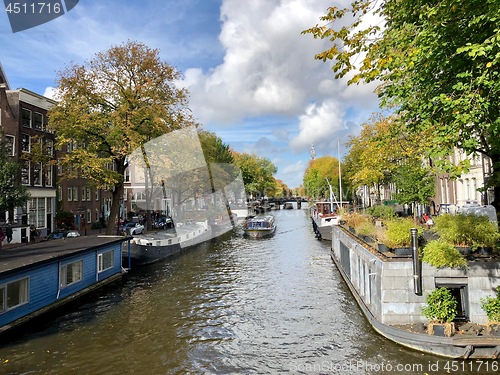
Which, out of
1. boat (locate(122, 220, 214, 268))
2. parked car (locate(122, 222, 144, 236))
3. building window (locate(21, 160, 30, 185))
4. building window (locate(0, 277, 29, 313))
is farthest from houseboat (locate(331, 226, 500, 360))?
building window (locate(21, 160, 30, 185))

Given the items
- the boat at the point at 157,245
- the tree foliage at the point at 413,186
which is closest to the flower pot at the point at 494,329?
the boat at the point at 157,245

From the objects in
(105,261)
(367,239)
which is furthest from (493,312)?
(105,261)

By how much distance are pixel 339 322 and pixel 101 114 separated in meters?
25.3

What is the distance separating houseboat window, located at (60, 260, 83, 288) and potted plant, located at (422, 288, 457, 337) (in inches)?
681

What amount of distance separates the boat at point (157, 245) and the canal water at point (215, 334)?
15.1ft

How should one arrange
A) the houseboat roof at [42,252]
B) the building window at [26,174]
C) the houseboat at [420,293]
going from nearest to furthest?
1. the houseboat at [420,293]
2. the houseboat roof at [42,252]
3. the building window at [26,174]

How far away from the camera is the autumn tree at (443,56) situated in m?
9.12

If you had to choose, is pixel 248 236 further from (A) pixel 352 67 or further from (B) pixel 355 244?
(A) pixel 352 67

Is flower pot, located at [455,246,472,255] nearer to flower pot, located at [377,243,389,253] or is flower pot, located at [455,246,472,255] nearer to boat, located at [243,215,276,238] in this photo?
flower pot, located at [377,243,389,253]

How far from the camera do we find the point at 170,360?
12.8 meters

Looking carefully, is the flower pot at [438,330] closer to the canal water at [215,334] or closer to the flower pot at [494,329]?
the canal water at [215,334]

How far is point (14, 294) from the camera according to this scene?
16.5 meters

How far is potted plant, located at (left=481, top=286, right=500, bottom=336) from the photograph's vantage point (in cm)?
1165

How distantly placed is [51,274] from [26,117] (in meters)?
30.4
